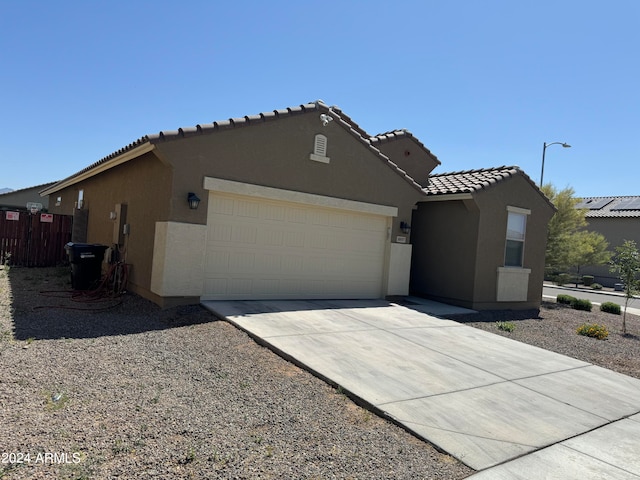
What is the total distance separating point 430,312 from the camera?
10938 millimetres

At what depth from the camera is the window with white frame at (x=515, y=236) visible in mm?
13141

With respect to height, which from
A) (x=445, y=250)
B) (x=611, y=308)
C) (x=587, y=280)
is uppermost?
(x=445, y=250)

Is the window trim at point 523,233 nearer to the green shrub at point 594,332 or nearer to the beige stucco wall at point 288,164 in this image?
the green shrub at point 594,332

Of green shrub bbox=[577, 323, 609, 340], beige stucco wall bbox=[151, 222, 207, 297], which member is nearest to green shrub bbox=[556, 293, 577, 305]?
green shrub bbox=[577, 323, 609, 340]

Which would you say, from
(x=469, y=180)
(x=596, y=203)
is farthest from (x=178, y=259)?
(x=596, y=203)

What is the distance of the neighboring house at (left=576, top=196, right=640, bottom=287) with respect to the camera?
31.7 metres

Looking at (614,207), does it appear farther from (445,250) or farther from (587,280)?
(445,250)

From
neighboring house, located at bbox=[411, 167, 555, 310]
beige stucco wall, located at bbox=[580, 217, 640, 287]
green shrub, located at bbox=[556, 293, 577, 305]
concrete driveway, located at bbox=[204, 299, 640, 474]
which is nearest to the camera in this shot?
concrete driveway, located at bbox=[204, 299, 640, 474]

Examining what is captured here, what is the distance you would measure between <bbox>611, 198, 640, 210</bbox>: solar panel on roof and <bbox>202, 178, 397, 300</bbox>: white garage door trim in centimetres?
2988

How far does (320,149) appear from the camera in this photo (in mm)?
10383

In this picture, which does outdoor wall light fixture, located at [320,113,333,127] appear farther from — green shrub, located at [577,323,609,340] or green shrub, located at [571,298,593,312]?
A: green shrub, located at [571,298,593,312]

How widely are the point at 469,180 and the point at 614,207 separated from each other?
28060 millimetres

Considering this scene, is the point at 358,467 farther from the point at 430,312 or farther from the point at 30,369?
the point at 430,312

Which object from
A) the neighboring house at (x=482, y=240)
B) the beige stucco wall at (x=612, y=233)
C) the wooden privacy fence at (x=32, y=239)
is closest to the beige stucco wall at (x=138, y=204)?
the wooden privacy fence at (x=32, y=239)
